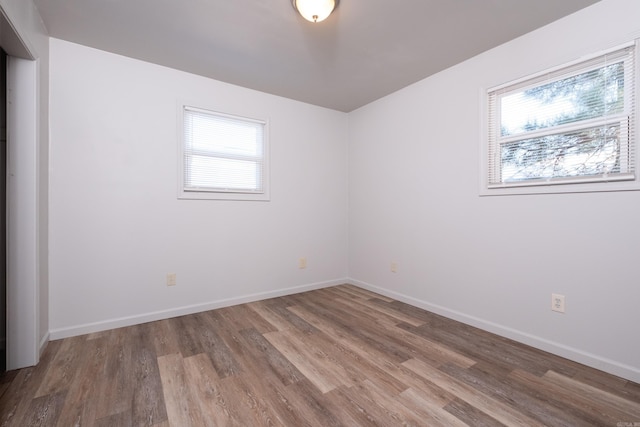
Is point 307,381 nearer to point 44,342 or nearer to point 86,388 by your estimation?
point 86,388

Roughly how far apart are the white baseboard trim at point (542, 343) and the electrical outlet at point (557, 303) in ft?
0.80

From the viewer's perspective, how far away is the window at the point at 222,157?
2830 mm

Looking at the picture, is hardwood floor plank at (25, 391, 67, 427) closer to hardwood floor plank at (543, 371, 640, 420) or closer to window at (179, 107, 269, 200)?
window at (179, 107, 269, 200)

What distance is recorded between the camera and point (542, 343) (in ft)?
6.72

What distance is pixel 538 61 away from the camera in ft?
6.86

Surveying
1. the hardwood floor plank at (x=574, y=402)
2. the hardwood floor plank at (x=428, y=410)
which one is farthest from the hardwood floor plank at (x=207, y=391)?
the hardwood floor plank at (x=574, y=402)

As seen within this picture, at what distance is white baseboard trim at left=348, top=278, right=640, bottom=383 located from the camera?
1.71 meters

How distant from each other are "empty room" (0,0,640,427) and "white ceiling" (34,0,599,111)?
0.02 m

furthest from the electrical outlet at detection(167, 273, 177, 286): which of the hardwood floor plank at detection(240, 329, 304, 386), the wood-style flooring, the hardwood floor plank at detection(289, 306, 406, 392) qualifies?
the hardwood floor plank at detection(289, 306, 406, 392)

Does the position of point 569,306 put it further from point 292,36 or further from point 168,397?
point 292,36

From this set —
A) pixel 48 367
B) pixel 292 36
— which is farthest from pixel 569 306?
pixel 48 367

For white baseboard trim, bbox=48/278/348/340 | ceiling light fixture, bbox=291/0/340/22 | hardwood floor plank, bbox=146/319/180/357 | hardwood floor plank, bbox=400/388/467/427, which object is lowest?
hardwood floor plank, bbox=146/319/180/357

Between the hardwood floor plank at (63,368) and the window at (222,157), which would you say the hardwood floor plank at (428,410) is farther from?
the window at (222,157)

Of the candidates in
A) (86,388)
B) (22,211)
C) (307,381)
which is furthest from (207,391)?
(22,211)
